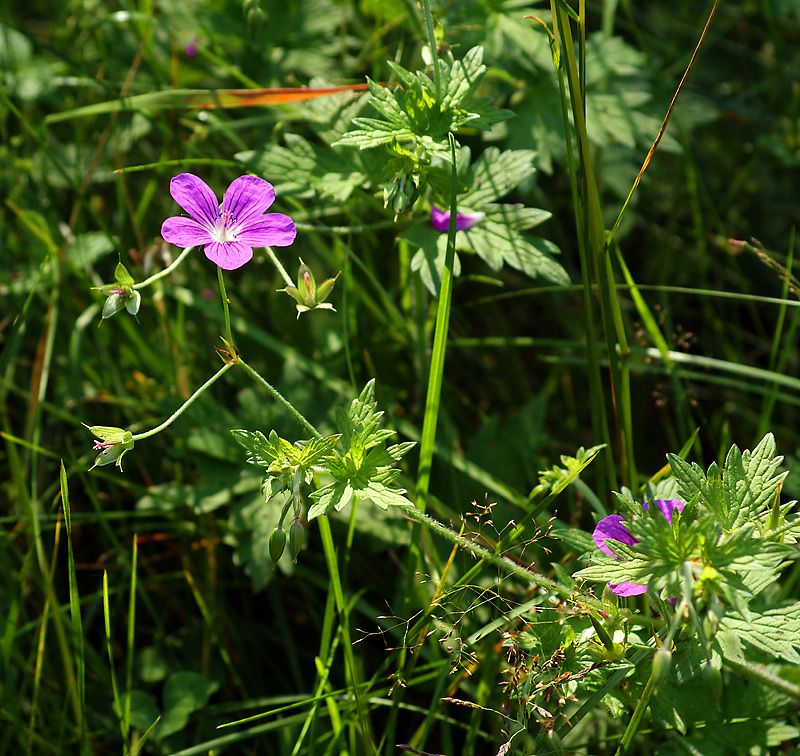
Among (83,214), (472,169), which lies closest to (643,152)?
(472,169)

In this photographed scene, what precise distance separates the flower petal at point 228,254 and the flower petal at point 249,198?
88 mm

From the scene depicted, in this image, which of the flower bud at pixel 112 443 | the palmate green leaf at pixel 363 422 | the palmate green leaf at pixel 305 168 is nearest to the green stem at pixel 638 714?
the palmate green leaf at pixel 363 422

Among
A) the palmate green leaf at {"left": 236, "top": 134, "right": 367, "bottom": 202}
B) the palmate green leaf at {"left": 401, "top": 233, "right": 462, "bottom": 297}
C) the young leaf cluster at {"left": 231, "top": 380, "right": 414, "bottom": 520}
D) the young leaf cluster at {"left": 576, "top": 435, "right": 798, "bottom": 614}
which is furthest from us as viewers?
the palmate green leaf at {"left": 236, "top": 134, "right": 367, "bottom": 202}

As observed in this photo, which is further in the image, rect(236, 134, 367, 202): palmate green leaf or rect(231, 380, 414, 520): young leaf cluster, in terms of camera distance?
rect(236, 134, 367, 202): palmate green leaf

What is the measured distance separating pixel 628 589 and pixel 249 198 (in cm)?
111

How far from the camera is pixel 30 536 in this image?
2.21 meters

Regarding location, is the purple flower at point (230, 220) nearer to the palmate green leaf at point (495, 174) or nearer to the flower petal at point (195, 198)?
the flower petal at point (195, 198)

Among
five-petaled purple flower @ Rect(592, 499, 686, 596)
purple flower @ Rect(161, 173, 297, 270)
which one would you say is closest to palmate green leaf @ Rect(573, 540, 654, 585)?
five-petaled purple flower @ Rect(592, 499, 686, 596)

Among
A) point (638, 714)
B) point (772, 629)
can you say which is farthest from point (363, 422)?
point (772, 629)

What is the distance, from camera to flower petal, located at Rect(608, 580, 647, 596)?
1.40m

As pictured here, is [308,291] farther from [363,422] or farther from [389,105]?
[389,105]

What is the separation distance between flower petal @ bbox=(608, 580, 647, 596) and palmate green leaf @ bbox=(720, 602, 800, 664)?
159 mm

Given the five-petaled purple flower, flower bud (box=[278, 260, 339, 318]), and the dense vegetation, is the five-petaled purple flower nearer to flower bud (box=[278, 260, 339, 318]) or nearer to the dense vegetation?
the dense vegetation

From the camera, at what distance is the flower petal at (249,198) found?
1512 millimetres
